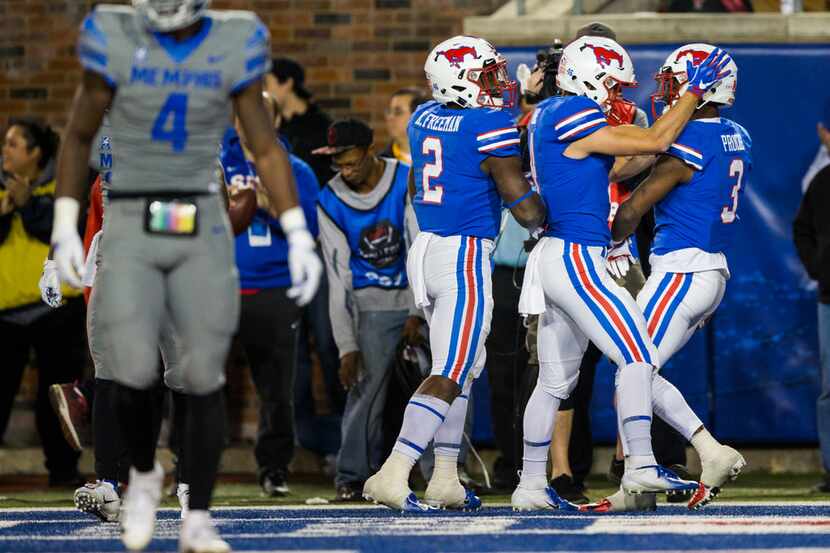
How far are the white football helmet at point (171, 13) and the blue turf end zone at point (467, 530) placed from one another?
1561 mm

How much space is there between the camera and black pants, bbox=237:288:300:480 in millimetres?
8469

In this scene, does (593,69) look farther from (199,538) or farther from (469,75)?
(199,538)

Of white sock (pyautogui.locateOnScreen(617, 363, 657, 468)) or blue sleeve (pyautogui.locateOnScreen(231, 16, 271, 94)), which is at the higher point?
blue sleeve (pyautogui.locateOnScreen(231, 16, 271, 94))

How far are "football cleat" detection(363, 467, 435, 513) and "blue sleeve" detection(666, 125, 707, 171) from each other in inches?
67.3

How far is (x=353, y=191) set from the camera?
8297 mm

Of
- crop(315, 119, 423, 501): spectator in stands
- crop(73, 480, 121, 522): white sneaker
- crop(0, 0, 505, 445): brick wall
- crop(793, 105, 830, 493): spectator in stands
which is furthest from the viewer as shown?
crop(0, 0, 505, 445): brick wall

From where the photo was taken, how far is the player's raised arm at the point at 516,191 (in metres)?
6.58

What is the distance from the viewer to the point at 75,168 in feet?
16.7

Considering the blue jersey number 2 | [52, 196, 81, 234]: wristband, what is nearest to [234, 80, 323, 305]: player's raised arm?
the blue jersey number 2

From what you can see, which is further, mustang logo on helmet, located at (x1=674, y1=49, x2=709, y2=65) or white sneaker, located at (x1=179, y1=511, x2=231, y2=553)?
mustang logo on helmet, located at (x1=674, y1=49, x2=709, y2=65)

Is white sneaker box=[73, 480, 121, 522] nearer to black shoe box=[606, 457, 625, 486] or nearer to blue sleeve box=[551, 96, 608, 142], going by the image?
blue sleeve box=[551, 96, 608, 142]

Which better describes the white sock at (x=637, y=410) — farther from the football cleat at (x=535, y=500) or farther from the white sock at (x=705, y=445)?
the football cleat at (x=535, y=500)

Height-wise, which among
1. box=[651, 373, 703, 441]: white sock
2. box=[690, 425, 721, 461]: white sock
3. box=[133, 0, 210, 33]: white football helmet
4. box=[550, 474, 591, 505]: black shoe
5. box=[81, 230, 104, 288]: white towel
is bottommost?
box=[550, 474, 591, 505]: black shoe

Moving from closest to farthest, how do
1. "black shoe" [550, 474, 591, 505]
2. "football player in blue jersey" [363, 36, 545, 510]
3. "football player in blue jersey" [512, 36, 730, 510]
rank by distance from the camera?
"football player in blue jersey" [512, 36, 730, 510] < "football player in blue jersey" [363, 36, 545, 510] < "black shoe" [550, 474, 591, 505]
